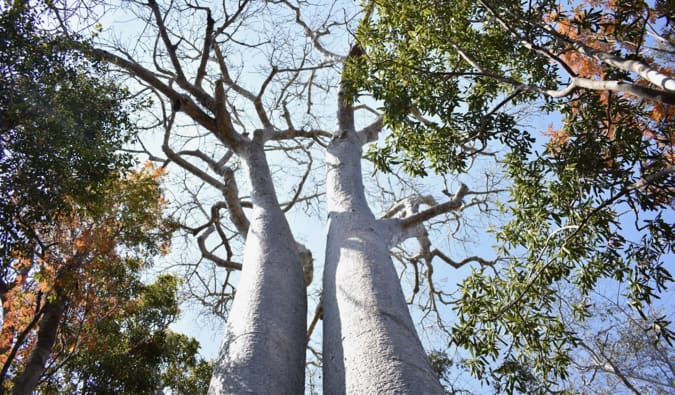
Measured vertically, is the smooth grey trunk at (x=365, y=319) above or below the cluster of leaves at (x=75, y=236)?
below

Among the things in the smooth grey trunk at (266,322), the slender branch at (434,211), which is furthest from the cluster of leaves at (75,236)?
the slender branch at (434,211)

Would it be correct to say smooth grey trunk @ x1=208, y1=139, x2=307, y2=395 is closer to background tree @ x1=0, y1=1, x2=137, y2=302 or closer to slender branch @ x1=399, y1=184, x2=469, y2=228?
slender branch @ x1=399, y1=184, x2=469, y2=228

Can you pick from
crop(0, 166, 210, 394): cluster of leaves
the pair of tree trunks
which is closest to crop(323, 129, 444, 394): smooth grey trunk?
the pair of tree trunks

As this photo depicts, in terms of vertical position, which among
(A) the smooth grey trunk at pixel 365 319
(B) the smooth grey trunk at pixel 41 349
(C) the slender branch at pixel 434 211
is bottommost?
(A) the smooth grey trunk at pixel 365 319

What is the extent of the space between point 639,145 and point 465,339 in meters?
1.41

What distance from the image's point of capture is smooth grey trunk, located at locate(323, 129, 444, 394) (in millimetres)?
1675

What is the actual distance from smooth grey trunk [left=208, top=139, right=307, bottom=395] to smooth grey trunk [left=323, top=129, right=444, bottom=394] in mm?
175

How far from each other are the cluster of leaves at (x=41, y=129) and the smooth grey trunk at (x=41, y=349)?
1.66m

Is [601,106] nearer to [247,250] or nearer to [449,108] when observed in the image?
[449,108]

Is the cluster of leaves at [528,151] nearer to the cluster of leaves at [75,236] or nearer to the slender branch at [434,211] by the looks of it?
the slender branch at [434,211]

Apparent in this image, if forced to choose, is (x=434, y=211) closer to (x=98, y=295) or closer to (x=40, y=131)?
(x=40, y=131)

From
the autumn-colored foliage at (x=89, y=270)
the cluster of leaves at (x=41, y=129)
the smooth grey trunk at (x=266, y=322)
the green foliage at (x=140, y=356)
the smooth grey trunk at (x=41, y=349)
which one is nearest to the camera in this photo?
the smooth grey trunk at (x=266, y=322)

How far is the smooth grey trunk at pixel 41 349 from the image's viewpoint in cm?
365

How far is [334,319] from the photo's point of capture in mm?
2135
